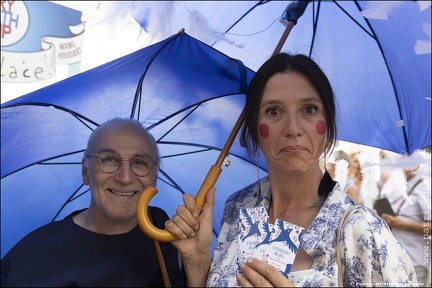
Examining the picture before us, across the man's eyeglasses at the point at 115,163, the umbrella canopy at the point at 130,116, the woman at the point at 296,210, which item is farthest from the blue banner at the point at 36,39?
the woman at the point at 296,210

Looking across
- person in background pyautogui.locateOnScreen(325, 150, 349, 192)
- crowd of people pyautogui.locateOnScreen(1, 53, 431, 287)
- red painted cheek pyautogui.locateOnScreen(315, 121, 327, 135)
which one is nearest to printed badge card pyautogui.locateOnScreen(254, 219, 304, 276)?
crowd of people pyautogui.locateOnScreen(1, 53, 431, 287)

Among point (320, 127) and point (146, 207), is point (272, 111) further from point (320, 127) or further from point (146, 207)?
point (146, 207)

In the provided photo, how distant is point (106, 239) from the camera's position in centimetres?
228

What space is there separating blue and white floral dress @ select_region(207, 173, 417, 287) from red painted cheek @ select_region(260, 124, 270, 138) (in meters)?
0.24

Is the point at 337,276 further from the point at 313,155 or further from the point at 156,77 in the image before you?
the point at 156,77

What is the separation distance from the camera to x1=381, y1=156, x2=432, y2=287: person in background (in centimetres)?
411

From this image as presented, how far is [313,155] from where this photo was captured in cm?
171

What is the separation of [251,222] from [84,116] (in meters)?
1.09

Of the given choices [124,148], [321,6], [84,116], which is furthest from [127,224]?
[321,6]

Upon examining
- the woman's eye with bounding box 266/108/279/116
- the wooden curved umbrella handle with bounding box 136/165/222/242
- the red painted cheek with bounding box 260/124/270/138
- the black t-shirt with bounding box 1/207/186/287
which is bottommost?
the black t-shirt with bounding box 1/207/186/287

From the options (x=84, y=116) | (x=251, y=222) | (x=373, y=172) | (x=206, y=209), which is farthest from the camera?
(x=373, y=172)

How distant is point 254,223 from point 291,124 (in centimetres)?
31

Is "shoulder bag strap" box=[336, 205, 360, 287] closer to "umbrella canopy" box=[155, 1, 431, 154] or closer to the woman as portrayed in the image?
the woman

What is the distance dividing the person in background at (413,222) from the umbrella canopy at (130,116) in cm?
191
